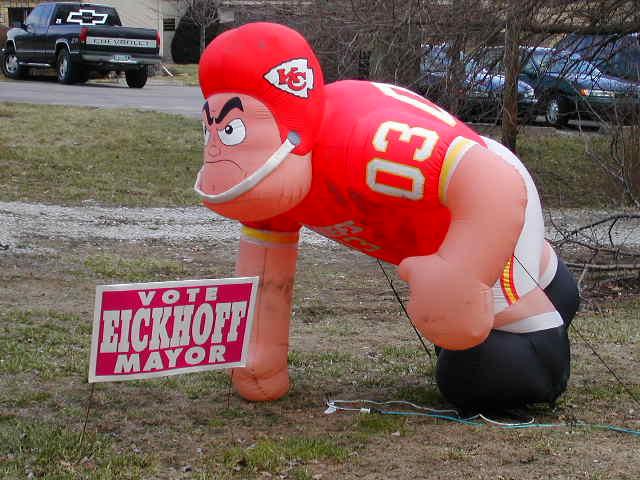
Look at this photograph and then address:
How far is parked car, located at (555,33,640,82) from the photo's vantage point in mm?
9195

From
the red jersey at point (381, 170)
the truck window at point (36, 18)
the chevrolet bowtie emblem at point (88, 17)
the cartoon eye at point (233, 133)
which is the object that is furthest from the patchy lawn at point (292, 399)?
the truck window at point (36, 18)

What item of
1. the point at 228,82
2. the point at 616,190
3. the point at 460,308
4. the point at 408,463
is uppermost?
the point at 228,82

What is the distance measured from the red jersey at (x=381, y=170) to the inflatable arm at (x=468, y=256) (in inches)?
5.5

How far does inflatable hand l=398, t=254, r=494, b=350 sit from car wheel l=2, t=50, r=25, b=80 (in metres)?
20.7

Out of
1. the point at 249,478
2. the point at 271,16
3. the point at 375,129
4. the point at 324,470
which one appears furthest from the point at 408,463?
the point at 271,16

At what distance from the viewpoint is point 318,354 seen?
648cm

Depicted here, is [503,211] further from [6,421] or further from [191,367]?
[6,421]

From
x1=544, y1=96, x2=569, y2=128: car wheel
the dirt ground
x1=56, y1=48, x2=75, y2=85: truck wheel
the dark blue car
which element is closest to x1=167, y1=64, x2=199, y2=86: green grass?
x1=56, y1=48, x2=75, y2=85: truck wheel

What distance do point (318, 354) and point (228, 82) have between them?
255 centimetres

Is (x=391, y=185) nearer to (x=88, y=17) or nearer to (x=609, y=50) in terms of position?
(x=609, y=50)

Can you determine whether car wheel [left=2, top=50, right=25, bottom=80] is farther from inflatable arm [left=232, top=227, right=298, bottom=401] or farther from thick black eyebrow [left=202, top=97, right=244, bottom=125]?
thick black eyebrow [left=202, top=97, right=244, bottom=125]

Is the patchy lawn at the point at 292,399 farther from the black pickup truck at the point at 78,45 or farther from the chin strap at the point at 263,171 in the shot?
the black pickup truck at the point at 78,45

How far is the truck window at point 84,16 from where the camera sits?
73.7 feet

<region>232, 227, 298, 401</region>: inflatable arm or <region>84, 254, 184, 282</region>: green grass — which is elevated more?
<region>232, 227, 298, 401</region>: inflatable arm
